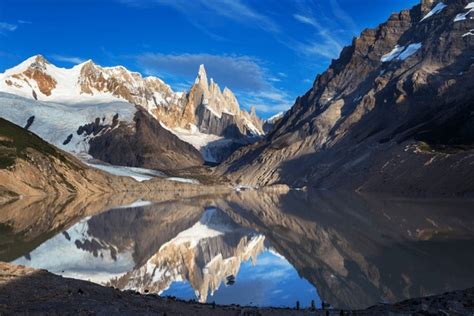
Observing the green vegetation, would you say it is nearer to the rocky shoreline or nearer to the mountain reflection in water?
the mountain reflection in water

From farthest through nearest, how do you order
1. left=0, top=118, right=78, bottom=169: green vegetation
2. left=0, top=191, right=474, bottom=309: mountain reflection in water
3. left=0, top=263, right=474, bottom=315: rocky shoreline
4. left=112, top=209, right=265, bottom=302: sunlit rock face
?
left=0, top=118, right=78, bottom=169: green vegetation
left=112, top=209, right=265, bottom=302: sunlit rock face
left=0, top=191, right=474, bottom=309: mountain reflection in water
left=0, top=263, right=474, bottom=315: rocky shoreline

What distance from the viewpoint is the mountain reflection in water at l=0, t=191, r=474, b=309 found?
87.3 feet

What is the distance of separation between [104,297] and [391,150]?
15306 cm

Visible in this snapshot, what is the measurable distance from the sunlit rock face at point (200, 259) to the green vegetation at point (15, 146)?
68736 mm

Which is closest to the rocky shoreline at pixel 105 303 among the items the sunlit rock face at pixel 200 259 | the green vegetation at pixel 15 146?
the sunlit rock face at pixel 200 259

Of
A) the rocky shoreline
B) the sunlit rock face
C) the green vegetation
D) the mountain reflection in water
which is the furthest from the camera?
the green vegetation

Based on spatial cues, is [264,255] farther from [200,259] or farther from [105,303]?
[105,303]

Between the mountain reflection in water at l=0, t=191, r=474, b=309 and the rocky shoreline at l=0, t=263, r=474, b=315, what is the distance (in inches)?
182

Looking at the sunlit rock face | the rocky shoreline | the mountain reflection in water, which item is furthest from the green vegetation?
the rocky shoreline

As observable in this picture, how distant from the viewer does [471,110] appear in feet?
514

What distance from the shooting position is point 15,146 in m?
123

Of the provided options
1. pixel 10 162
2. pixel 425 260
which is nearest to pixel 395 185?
pixel 10 162

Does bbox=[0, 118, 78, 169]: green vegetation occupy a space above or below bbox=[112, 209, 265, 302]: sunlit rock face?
above

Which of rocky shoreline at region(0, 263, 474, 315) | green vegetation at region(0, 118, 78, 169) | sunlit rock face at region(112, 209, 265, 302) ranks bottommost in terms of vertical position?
rocky shoreline at region(0, 263, 474, 315)
